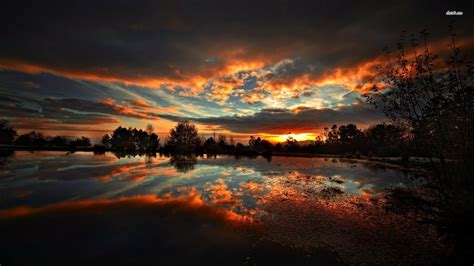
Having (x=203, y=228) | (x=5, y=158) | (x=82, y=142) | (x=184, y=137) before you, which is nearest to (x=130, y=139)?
(x=82, y=142)

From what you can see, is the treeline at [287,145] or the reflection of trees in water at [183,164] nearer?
Answer: the reflection of trees in water at [183,164]

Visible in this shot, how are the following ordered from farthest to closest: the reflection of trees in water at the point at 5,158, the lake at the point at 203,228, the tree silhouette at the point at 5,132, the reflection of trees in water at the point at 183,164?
the tree silhouette at the point at 5,132
the reflection of trees in water at the point at 183,164
the reflection of trees in water at the point at 5,158
the lake at the point at 203,228

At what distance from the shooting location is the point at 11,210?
428 inches

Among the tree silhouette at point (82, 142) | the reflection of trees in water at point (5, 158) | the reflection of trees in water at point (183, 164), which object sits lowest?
the reflection of trees in water at point (183, 164)

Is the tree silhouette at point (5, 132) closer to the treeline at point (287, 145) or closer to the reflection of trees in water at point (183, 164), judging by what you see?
the treeline at point (287, 145)

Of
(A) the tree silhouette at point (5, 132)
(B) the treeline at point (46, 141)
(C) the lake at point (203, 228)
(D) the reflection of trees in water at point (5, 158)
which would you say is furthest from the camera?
(B) the treeline at point (46, 141)

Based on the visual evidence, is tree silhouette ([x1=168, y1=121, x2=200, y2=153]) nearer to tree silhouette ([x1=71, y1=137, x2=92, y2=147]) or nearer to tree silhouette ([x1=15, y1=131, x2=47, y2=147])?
tree silhouette ([x1=71, y1=137, x2=92, y2=147])

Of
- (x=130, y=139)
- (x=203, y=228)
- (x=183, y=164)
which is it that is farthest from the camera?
(x=130, y=139)

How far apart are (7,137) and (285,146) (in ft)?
384

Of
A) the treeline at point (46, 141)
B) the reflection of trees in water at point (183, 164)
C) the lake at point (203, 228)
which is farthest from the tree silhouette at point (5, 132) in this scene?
the lake at point (203, 228)

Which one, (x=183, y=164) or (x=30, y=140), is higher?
(x=30, y=140)

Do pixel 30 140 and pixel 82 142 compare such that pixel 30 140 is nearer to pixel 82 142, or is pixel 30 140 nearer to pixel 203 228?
pixel 82 142

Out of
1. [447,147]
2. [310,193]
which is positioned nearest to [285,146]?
[310,193]

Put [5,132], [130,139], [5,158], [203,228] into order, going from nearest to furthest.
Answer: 1. [203,228]
2. [5,158]
3. [5,132]
4. [130,139]
